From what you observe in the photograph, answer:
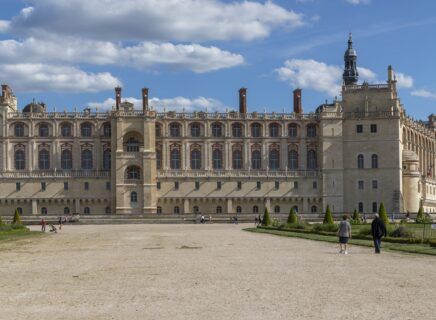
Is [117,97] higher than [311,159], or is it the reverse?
[117,97]

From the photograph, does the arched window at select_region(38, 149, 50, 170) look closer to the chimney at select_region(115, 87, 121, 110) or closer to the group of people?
the chimney at select_region(115, 87, 121, 110)

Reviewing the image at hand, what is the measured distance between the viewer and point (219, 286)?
16.2 meters

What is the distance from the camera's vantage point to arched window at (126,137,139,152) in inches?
3381

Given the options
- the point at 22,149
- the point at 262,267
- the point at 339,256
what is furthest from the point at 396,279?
the point at 22,149

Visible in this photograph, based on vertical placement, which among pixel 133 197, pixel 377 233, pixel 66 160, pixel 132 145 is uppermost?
pixel 132 145

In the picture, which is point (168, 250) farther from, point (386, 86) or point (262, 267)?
point (386, 86)

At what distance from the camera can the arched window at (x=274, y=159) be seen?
294 feet

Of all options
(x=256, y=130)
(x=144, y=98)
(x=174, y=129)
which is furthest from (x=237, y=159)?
(x=144, y=98)

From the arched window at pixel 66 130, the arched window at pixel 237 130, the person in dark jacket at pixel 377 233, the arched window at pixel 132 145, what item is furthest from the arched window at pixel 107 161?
the person in dark jacket at pixel 377 233

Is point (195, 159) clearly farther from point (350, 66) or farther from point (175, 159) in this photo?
point (350, 66)

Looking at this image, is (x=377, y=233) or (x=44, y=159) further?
(x=44, y=159)

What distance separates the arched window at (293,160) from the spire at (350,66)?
776 inches

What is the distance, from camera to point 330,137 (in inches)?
3410

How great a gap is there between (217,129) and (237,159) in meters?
4.62
